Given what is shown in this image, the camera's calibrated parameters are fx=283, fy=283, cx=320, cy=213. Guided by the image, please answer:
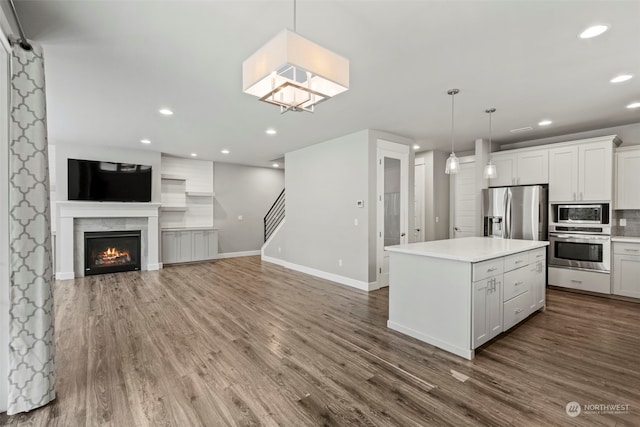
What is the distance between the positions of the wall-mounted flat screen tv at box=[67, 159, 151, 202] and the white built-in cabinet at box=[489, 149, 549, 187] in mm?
7890

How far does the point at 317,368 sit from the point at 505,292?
222 cm

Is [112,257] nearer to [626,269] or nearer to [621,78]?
[621,78]

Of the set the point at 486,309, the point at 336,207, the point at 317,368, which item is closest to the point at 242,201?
the point at 336,207

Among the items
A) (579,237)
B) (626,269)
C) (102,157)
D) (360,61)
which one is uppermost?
(360,61)

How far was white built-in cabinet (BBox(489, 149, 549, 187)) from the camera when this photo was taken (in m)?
5.29

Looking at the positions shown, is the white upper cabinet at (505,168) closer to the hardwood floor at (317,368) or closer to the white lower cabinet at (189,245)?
the hardwood floor at (317,368)

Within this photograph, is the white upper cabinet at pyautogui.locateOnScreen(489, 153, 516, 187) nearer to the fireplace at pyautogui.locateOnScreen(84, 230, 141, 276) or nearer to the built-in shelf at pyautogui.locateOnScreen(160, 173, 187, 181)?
the built-in shelf at pyautogui.locateOnScreen(160, 173, 187, 181)

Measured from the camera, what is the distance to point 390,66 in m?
2.84

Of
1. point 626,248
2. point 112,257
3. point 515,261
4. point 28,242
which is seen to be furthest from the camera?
point 112,257

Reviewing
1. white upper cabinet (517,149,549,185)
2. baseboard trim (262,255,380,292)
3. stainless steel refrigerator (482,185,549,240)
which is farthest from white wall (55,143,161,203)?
white upper cabinet (517,149,549,185)

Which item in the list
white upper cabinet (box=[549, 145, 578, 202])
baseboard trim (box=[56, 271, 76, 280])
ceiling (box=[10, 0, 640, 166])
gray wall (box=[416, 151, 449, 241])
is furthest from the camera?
gray wall (box=[416, 151, 449, 241])

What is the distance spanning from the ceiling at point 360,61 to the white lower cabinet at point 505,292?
2006 mm

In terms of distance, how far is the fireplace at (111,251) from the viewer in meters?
6.26

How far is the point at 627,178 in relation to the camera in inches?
181
